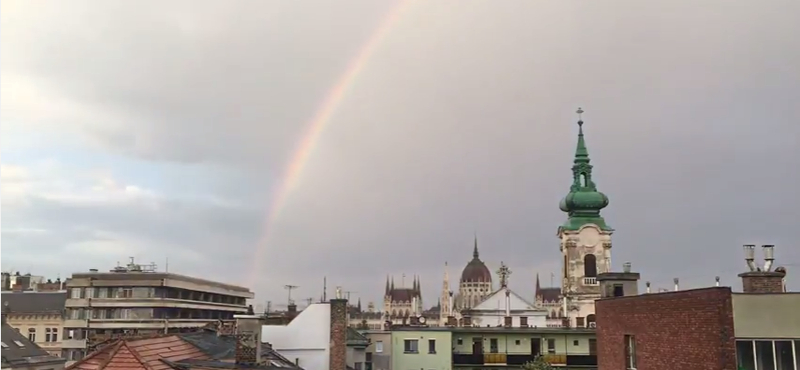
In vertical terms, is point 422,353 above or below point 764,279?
below

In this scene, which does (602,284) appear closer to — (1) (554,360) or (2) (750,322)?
(2) (750,322)

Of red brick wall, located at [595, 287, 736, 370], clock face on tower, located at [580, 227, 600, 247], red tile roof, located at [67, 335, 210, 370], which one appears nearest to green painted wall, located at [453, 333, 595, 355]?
clock face on tower, located at [580, 227, 600, 247]

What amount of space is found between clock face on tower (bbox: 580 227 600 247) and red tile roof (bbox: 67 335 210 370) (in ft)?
188

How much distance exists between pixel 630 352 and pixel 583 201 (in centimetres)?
5321

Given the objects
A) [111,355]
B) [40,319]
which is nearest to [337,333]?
[111,355]

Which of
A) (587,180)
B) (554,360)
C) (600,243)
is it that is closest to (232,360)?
(554,360)

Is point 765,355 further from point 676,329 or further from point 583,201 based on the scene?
point 583,201

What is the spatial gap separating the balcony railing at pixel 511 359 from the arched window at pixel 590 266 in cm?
2124

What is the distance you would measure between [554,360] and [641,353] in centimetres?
3106

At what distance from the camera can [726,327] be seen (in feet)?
61.4

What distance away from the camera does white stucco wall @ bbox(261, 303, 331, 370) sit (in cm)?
3953

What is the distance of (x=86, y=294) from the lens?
68.7m

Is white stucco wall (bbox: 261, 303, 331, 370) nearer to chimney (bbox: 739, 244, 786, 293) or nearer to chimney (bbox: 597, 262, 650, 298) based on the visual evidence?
chimney (bbox: 597, 262, 650, 298)

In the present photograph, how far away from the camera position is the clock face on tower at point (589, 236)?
75062mm
